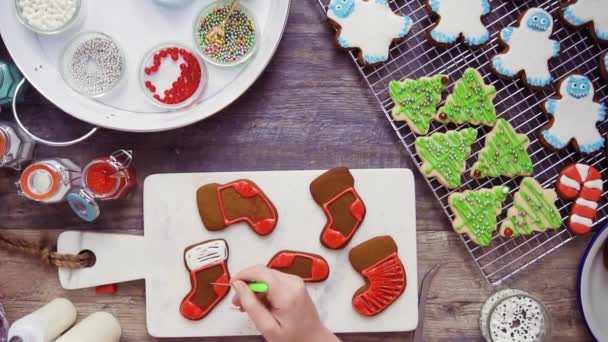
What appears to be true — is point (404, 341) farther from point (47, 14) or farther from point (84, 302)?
point (47, 14)

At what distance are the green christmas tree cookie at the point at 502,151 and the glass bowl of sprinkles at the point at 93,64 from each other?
0.95 meters

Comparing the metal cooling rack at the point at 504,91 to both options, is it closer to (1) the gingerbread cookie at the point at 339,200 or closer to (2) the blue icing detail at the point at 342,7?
(2) the blue icing detail at the point at 342,7

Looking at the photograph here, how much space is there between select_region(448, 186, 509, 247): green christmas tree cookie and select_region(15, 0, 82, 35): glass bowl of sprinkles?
3.47 ft

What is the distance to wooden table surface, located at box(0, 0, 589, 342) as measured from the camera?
1.58 metres

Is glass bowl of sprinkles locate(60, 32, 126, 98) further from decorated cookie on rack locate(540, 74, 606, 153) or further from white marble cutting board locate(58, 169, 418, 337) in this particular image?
Result: decorated cookie on rack locate(540, 74, 606, 153)

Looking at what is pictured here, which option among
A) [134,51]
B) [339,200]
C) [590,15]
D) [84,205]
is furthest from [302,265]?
[590,15]

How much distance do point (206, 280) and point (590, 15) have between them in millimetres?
1190

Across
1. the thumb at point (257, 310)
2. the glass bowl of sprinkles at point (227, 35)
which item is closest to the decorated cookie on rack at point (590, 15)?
the glass bowl of sprinkles at point (227, 35)

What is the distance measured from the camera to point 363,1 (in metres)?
1.53

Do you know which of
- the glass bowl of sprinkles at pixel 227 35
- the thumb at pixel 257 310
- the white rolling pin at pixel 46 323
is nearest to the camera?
the thumb at pixel 257 310

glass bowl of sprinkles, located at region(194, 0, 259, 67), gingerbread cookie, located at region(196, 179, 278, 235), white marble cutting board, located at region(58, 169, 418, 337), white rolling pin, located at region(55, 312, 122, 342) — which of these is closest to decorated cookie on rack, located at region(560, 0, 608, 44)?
white marble cutting board, located at region(58, 169, 418, 337)

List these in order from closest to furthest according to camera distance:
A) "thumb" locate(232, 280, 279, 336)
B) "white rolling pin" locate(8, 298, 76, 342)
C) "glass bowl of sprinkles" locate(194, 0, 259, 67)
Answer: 1. "thumb" locate(232, 280, 279, 336)
2. "white rolling pin" locate(8, 298, 76, 342)
3. "glass bowl of sprinkles" locate(194, 0, 259, 67)

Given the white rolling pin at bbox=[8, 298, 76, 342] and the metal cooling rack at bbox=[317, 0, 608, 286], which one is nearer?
the white rolling pin at bbox=[8, 298, 76, 342]

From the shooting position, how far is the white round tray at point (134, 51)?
4.86ft
